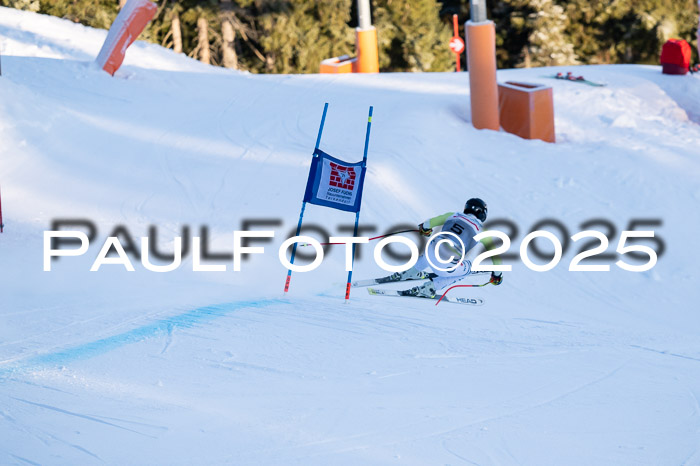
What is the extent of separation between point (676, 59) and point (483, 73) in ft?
20.0

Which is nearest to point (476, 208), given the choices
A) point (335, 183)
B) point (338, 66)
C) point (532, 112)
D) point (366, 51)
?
point (335, 183)

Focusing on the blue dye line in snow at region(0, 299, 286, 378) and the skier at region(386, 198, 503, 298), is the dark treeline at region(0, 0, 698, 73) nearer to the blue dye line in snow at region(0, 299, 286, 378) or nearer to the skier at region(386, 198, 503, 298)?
the skier at region(386, 198, 503, 298)

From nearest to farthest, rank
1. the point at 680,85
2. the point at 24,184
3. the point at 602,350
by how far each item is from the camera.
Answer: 1. the point at 602,350
2. the point at 24,184
3. the point at 680,85

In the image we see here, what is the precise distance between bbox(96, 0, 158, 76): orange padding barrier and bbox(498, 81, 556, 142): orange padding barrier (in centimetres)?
702

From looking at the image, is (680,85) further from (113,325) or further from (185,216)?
(113,325)

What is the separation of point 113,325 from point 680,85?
13306mm

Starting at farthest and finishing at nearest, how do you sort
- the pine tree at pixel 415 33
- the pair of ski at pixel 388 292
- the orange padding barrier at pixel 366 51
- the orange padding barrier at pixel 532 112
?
the pine tree at pixel 415 33 → the orange padding barrier at pixel 366 51 → the orange padding barrier at pixel 532 112 → the pair of ski at pixel 388 292

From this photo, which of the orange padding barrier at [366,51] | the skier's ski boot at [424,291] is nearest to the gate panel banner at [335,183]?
the skier's ski boot at [424,291]

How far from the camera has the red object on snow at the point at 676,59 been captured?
57.2 ft

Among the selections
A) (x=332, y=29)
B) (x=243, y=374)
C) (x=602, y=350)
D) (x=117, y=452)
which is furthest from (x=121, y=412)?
(x=332, y=29)

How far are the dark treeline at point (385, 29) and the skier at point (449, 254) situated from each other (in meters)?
20.3

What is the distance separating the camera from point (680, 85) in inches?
666

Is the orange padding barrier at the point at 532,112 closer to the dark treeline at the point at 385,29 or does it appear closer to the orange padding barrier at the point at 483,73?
the orange padding barrier at the point at 483,73

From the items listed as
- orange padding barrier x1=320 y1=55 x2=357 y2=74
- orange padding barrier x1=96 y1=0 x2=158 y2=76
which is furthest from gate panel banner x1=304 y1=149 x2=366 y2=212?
orange padding barrier x1=320 y1=55 x2=357 y2=74
